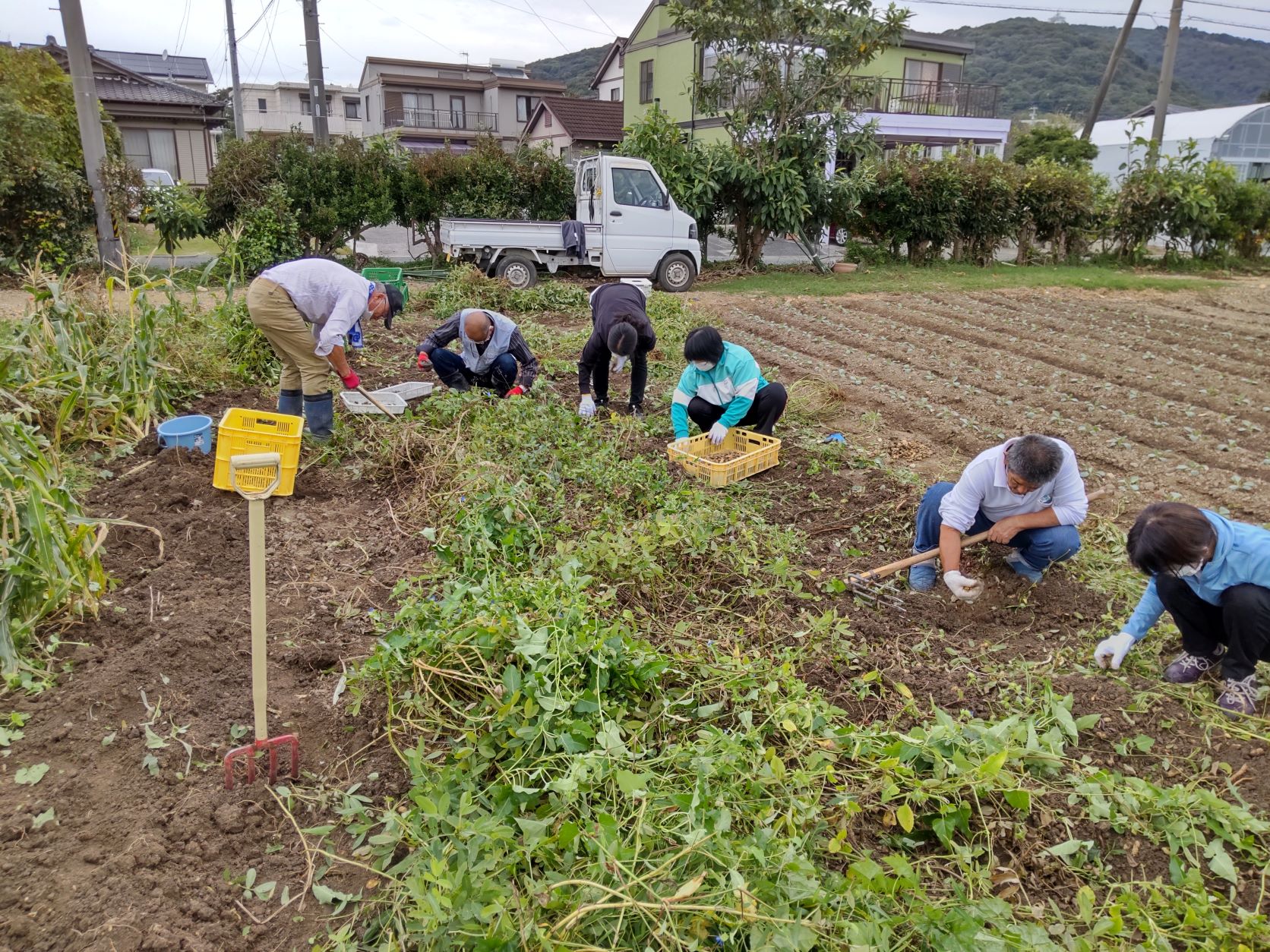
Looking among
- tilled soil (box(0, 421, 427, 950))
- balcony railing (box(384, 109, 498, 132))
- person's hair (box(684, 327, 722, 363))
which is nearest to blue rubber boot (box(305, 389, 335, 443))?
tilled soil (box(0, 421, 427, 950))

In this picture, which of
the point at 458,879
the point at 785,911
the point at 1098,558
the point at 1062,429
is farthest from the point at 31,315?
the point at 1062,429

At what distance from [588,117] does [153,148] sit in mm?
15336

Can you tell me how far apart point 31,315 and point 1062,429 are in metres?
7.33

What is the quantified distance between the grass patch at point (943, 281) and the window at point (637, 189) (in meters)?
1.66

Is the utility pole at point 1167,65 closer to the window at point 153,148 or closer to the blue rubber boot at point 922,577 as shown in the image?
the blue rubber boot at point 922,577

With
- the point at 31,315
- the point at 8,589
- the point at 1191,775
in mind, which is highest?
the point at 31,315

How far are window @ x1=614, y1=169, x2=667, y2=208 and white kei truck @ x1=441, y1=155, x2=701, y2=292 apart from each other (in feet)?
0.04

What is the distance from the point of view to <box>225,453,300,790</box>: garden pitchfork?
7.39 ft

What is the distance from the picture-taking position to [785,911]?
68.9 inches

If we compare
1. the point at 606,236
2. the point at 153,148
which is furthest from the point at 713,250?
the point at 153,148

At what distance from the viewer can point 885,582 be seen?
3822mm

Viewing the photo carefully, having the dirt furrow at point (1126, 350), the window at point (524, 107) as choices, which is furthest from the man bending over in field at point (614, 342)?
the window at point (524, 107)

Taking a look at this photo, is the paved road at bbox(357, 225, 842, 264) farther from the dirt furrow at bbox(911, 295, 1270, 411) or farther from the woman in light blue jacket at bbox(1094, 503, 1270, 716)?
the woman in light blue jacket at bbox(1094, 503, 1270, 716)

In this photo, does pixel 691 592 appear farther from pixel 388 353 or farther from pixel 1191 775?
pixel 388 353
